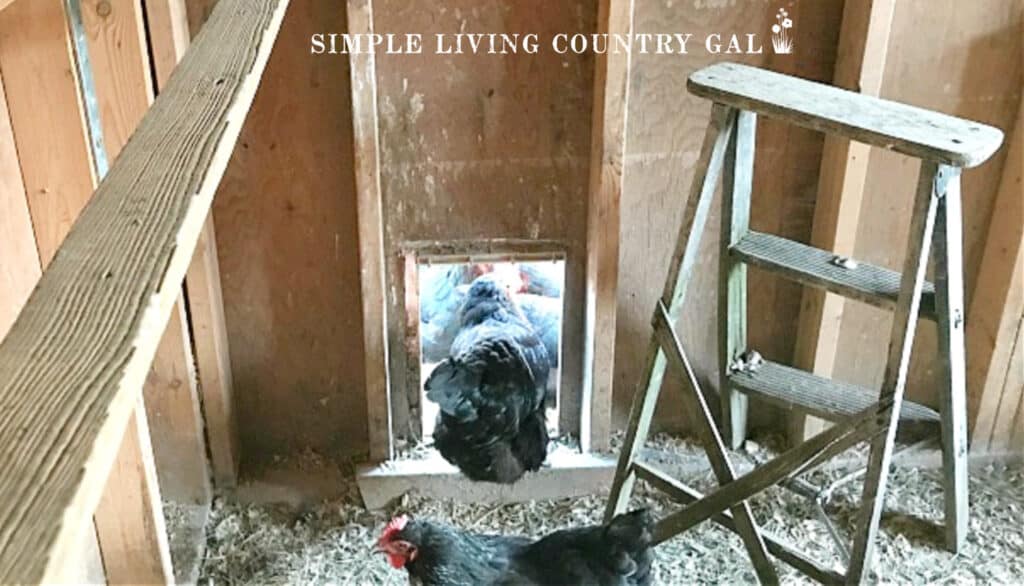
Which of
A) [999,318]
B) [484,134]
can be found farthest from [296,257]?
[999,318]

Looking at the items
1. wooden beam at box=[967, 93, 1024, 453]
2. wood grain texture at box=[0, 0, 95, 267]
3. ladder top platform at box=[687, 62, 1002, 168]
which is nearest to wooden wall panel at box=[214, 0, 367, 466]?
wood grain texture at box=[0, 0, 95, 267]

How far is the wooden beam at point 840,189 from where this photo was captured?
2166 mm

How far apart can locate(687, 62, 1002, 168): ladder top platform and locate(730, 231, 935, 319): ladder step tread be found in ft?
1.05

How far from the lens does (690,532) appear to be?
242 cm

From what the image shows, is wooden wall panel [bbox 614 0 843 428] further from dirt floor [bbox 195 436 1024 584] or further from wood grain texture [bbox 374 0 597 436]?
dirt floor [bbox 195 436 1024 584]

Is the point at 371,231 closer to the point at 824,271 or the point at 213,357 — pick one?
the point at 213,357

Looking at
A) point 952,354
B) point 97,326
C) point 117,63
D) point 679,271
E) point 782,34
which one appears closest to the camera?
point 97,326

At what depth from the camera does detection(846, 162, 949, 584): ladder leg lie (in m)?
1.79

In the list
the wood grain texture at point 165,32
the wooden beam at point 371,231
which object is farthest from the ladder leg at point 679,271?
the wood grain texture at point 165,32

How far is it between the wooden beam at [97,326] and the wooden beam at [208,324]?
3.06 ft

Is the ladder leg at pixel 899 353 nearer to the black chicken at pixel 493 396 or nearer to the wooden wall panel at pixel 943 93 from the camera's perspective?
the wooden wall panel at pixel 943 93

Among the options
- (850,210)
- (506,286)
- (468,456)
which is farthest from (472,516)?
(850,210)

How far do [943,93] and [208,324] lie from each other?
5.39 feet

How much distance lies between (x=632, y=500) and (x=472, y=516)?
0.37 meters
